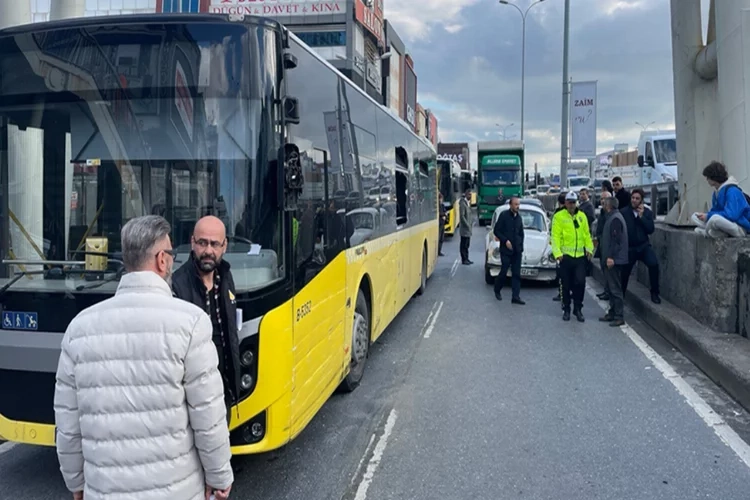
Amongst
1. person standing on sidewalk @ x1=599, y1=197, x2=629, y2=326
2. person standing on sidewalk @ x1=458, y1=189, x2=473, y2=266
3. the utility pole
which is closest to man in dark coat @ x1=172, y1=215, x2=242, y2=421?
person standing on sidewalk @ x1=599, y1=197, x2=629, y2=326

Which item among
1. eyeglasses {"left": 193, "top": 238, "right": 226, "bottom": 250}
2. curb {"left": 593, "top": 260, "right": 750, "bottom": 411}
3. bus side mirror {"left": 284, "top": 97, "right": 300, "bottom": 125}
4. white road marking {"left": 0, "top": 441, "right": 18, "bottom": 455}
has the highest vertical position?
bus side mirror {"left": 284, "top": 97, "right": 300, "bottom": 125}

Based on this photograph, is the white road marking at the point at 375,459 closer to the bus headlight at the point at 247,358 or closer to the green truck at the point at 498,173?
the bus headlight at the point at 247,358

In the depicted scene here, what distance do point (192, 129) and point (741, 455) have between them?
478 centimetres

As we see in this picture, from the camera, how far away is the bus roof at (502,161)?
30750 mm

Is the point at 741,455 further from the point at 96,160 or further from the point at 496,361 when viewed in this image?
the point at 96,160

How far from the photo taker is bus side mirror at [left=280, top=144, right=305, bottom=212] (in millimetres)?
4000

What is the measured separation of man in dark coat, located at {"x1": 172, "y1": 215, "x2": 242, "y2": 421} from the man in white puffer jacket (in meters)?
1.09

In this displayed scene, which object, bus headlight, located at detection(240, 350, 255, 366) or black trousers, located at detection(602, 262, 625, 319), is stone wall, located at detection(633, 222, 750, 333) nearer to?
black trousers, located at detection(602, 262, 625, 319)

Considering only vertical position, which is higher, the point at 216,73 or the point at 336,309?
the point at 216,73

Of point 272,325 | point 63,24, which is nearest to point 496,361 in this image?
point 272,325

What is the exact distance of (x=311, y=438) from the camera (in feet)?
17.3

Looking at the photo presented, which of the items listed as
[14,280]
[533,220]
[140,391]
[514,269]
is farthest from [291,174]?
[533,220]

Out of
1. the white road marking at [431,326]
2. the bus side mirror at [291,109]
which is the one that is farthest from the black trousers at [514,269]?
the bus side mirror at [291,109]

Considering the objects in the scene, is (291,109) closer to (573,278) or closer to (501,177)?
(573,278)
